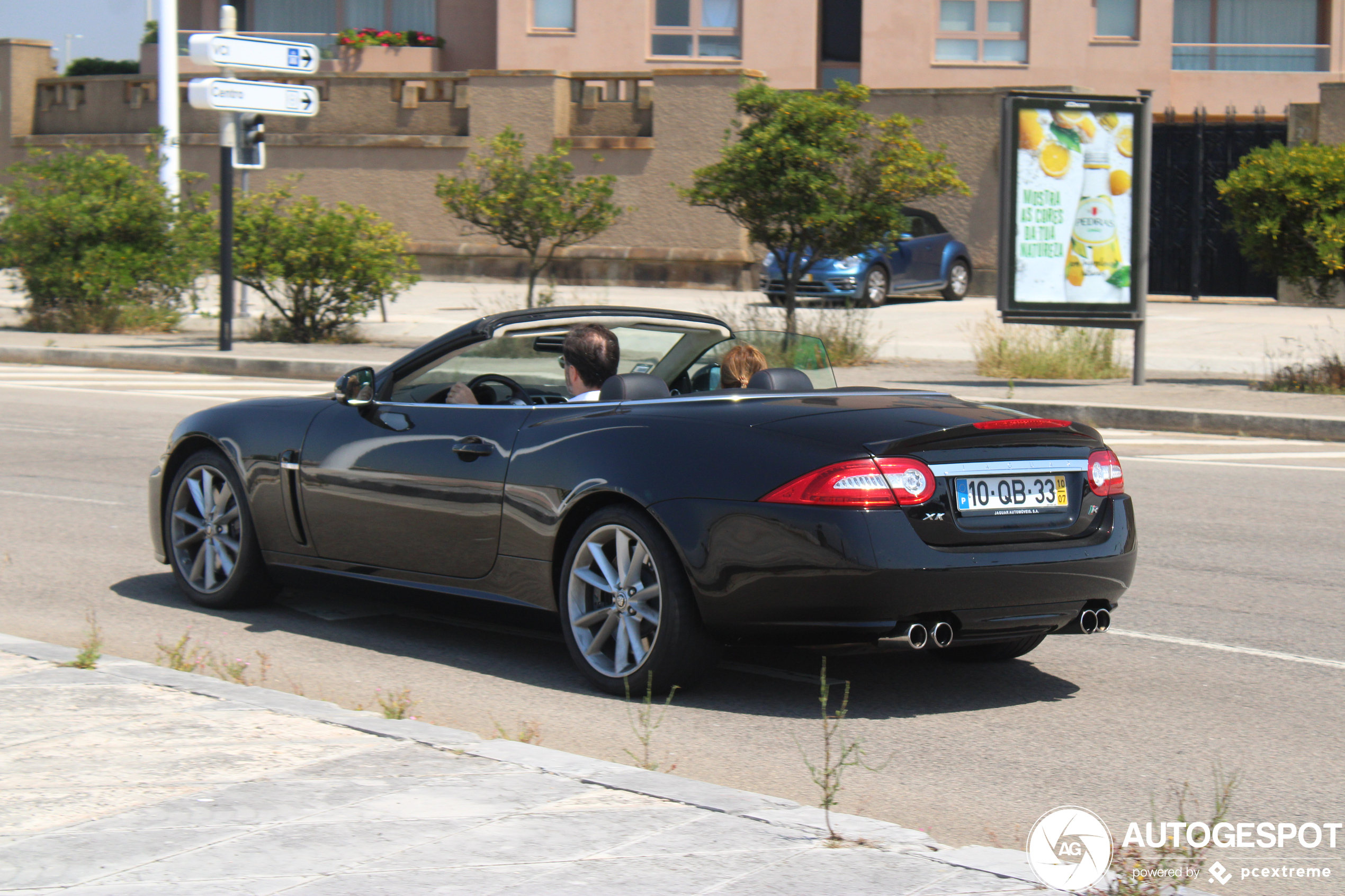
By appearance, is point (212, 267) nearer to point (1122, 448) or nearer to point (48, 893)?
point (1122, 448)

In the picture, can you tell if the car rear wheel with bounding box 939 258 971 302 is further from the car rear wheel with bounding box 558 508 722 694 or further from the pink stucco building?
the car rear wheel with bounding box 558 508 722 694

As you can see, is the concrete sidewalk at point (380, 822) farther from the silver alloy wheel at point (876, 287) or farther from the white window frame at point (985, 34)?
the white window frame at point (985, 34)

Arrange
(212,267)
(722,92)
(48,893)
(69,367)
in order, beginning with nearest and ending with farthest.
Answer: (48,893)
(69,367)
(212,267)
(722,92)

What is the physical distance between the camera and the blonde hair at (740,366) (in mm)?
6422

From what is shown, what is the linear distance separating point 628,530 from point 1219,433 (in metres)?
10.5

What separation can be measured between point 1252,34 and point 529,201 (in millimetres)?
24912

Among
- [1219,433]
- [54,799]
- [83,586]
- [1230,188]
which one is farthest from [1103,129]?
[54,799]

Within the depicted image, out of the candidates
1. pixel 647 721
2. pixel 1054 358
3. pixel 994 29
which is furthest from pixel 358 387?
pixel 994 29

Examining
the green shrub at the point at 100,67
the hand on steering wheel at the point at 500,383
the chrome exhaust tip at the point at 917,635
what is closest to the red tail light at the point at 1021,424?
the chrome exhaust tip at the point at 917,635

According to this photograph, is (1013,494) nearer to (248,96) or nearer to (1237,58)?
(248,96)

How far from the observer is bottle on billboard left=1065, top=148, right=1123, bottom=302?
1773 centimetres

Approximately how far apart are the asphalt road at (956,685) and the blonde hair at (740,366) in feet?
3.63

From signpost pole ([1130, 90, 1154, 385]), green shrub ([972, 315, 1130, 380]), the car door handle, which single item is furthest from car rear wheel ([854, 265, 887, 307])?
the car door handle

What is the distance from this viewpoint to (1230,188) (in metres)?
16.6
